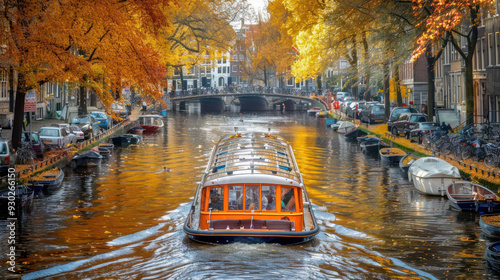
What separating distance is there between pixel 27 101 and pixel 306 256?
1787 centimetres

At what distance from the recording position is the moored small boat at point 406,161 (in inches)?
1406

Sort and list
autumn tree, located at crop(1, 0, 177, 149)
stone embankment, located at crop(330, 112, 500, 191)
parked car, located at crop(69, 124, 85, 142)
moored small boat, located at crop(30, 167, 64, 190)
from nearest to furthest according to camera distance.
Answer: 1. stone embankment, located at crop(330, 112, 500, 191)
2. autumn tree, located at crop(1, 0, 177, 149)
3. moored small boat, located at crop(30, 167, 64, 190)
4. parked car, located at crop(69, 124, 85, 142)

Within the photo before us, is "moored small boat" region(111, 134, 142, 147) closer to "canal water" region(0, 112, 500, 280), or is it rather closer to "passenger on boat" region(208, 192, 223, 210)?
"canal water" region(0, 112, 500, 280)

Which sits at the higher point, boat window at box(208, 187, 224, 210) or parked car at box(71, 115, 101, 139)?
parked car at box(71, 115, 101, 139)

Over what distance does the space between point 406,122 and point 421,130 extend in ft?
17.1

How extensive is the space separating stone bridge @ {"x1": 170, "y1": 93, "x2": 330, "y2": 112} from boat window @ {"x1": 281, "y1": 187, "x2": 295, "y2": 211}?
8041 centimetres

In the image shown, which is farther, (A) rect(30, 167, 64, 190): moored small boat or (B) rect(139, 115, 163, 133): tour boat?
(B) rect(139, 115, 163, 133): tour boat

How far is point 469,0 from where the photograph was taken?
25.7 metres

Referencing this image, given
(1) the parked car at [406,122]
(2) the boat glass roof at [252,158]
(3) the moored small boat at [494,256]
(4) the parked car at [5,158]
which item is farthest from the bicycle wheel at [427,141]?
(4) the parked car at [5,158]

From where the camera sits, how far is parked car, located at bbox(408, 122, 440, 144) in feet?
139

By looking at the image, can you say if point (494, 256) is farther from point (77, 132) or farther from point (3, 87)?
point (3, 87)

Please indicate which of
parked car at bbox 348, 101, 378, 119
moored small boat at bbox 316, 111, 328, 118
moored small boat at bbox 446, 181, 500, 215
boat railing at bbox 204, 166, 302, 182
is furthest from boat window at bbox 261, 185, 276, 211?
moored small boat at bbox 316, 111, 328, 118

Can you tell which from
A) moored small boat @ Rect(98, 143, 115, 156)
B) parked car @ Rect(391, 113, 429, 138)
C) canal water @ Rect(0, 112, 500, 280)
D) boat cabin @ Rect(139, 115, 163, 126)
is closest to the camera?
canal water @ Rect(0, 112, 500, 280)

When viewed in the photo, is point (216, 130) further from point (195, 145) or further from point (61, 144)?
point (61, 144)
